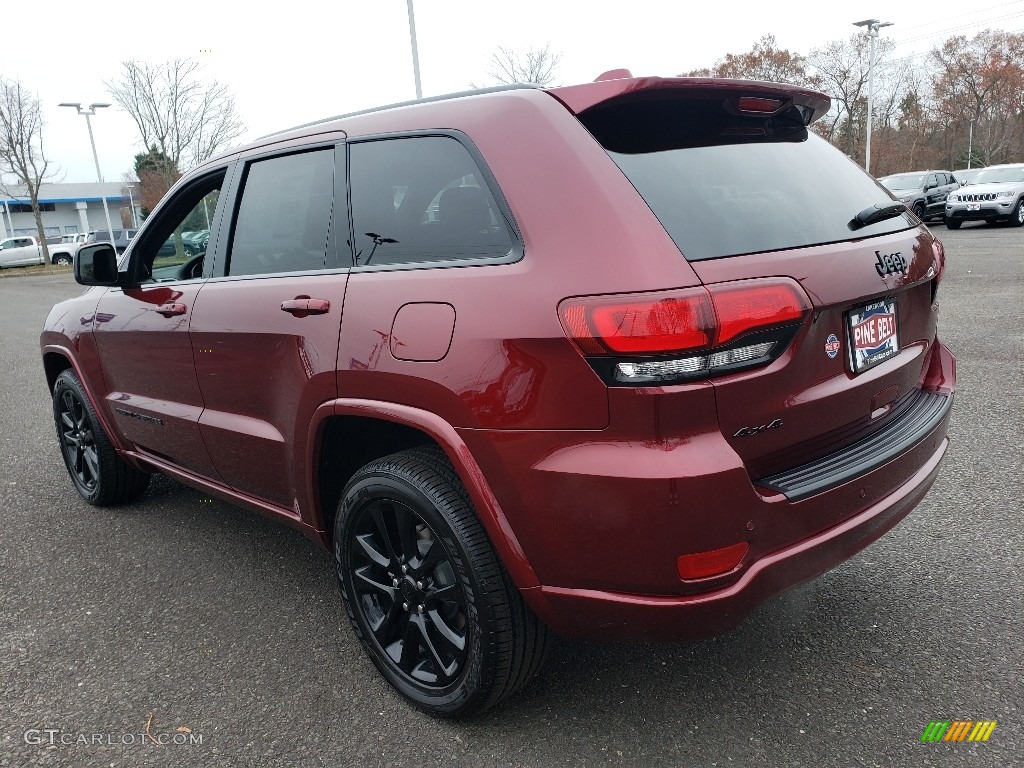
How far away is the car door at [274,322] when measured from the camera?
8.17ft

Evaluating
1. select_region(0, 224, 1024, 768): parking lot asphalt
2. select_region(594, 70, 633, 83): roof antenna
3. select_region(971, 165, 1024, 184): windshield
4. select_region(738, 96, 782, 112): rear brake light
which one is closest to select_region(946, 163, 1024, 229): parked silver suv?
select_region(971, 165, 1024, 184): windshield

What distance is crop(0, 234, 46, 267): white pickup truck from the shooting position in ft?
119

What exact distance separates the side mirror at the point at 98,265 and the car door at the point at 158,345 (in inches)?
3.2

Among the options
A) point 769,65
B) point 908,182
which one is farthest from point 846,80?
point 908,182

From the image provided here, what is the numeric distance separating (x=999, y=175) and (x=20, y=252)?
39.1m

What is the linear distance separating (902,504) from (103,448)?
368 centimetres

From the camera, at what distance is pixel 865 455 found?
2143mm

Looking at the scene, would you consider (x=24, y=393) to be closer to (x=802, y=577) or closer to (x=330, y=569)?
(x=330, y=569)

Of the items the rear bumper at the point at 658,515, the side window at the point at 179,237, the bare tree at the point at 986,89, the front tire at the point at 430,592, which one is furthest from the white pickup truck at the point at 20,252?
the bare tree at the point at 986,89

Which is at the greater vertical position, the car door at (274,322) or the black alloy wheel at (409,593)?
the car door at (274,322)

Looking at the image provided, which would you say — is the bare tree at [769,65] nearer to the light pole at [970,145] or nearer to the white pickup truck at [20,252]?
the light pole at [970,145]

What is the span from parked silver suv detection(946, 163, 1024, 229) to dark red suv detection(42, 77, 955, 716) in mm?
19740

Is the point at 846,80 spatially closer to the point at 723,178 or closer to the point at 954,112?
the point at 954,112

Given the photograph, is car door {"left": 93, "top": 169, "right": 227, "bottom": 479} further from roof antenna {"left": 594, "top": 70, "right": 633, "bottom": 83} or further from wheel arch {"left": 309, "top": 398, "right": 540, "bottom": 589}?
roof antenna {"left": 594, "top": 70, "right": 633, "bottom": 83}
